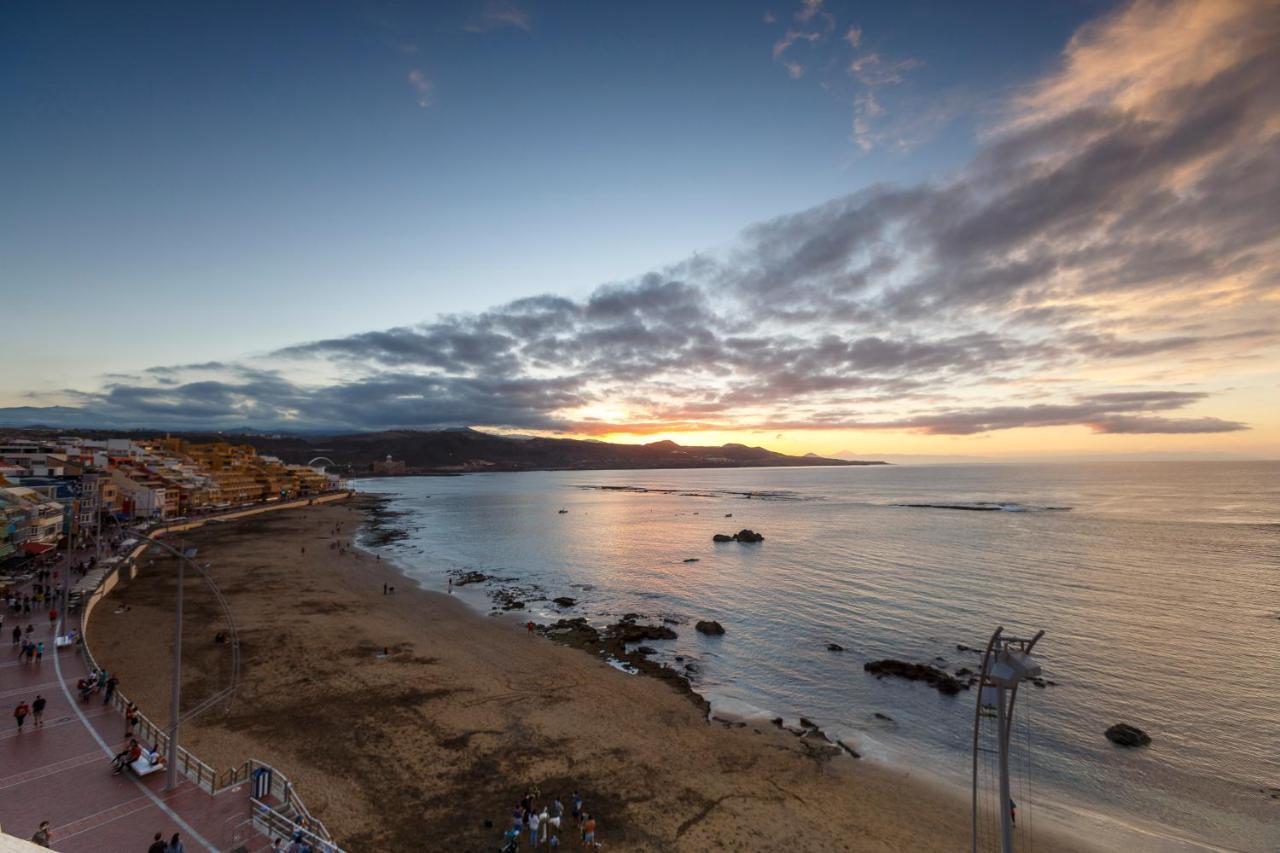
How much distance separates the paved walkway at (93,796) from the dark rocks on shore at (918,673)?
28060mm

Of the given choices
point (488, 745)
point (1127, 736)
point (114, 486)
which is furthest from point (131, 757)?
point (114, 486)

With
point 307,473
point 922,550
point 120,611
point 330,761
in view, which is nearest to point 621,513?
point 922,550

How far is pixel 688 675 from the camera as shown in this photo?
30328 millimetres

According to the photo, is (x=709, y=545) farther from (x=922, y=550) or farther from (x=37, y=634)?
(x=37, y=634)

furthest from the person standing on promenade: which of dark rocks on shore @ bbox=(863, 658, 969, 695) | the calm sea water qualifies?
dark rocks on shore @ bbox=(863, 658, 969, 695)

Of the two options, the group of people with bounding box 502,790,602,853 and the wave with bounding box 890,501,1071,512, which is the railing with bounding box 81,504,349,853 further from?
the wave with bounding box 890,501,1071,512

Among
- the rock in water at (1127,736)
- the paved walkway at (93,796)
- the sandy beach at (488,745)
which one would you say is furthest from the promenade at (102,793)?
the rock in water at (1127,736)

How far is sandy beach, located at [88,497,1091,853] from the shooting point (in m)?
17.4

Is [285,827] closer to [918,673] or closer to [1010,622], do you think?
[918,673]

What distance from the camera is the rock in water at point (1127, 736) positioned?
23.5m

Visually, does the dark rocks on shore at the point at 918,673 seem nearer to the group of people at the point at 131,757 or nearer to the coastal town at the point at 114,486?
the group of people at the point at 131,757

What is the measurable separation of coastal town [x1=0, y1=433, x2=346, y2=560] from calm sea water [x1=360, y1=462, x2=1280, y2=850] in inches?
1183

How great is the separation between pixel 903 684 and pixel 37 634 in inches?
1728

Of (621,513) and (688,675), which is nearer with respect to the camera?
(688,675)
